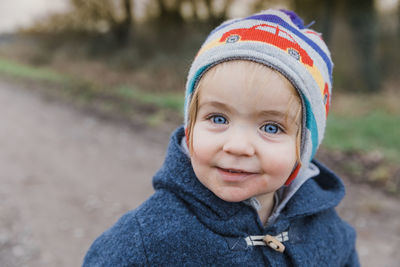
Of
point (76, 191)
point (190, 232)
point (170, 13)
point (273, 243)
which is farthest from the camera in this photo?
point (170, 13)

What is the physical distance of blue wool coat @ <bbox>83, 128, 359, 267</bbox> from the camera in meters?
1.33

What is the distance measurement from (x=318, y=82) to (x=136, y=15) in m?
10.4

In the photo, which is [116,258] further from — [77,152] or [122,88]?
[122,88]

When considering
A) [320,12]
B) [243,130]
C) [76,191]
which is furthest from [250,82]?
[320,12]

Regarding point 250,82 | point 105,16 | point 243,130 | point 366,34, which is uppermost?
point 105,16

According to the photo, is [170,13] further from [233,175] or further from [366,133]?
[233,175]

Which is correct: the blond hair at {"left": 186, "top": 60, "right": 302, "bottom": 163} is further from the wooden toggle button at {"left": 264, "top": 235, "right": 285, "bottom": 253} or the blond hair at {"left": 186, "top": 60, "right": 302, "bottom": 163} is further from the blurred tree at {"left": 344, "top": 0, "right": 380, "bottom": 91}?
the blurred tree at {"left": 344, "top": 0, "right": 380, "bottom": 91}

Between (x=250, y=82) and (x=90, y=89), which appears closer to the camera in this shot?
(x=250, y=82)

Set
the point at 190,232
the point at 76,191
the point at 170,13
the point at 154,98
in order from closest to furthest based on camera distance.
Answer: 1. the point at 190,232
2. the point at 76,191
3. the point at 154,98
4. the point at 170,13

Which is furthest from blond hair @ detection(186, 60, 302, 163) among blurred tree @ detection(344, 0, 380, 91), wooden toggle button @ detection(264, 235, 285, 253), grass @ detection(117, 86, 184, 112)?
blurred tree @ detection(344, 0, 380, 91)

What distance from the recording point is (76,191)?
3873 millimetres

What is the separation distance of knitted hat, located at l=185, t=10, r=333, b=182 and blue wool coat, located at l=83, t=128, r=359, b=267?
0.70 ft

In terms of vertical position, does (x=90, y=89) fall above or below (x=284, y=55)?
above

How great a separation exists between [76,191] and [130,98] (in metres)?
4.09
